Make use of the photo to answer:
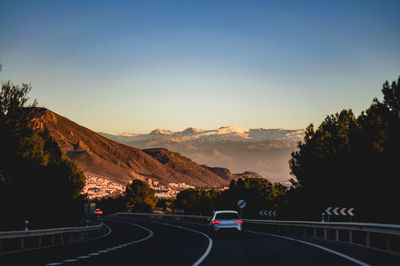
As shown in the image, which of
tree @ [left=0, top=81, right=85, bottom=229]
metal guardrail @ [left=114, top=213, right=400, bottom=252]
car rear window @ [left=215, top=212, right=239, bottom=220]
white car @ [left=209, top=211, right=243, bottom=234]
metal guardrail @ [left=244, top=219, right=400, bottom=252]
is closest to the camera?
metal guardrail @ [left=244, top=219, right=400, bottom=252]

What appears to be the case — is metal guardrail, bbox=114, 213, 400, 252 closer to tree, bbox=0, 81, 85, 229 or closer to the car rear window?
the car rear window

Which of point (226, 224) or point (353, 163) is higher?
point (353, 163)

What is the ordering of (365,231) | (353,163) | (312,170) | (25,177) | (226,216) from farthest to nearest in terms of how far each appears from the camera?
1. (312,170)
2. (353,163)
3. (25,177)
4. (226,216)
5. (365,231)

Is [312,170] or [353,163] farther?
[312,170]

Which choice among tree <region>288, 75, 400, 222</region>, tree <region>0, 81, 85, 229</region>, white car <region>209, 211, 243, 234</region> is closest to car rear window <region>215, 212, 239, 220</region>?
white car <region>209, 211, 243, 234</region>

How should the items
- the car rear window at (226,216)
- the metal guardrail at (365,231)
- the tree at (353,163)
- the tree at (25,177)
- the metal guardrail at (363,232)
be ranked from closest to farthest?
the metal guardrail at (365,231) < the metal guardrail at (363,232) < the car rear window at (226,216) < the tree at (25,177) < the tree at (353,163)

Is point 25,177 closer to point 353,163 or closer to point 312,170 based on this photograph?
point 353,163

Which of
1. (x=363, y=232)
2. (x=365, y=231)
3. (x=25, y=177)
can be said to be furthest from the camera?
(x=25, y=177)

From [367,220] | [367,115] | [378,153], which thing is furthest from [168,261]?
[367,115]

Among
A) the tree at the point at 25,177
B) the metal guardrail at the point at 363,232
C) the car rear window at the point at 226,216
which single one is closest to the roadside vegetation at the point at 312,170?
the tree at the point at 25,177

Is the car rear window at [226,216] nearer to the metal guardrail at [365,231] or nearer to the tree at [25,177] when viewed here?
the metal guardrail at [365,231]

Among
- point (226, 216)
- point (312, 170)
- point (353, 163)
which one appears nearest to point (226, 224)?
point (226, 216)

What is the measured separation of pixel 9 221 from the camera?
42219 millimetres

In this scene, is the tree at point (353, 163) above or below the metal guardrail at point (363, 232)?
above
